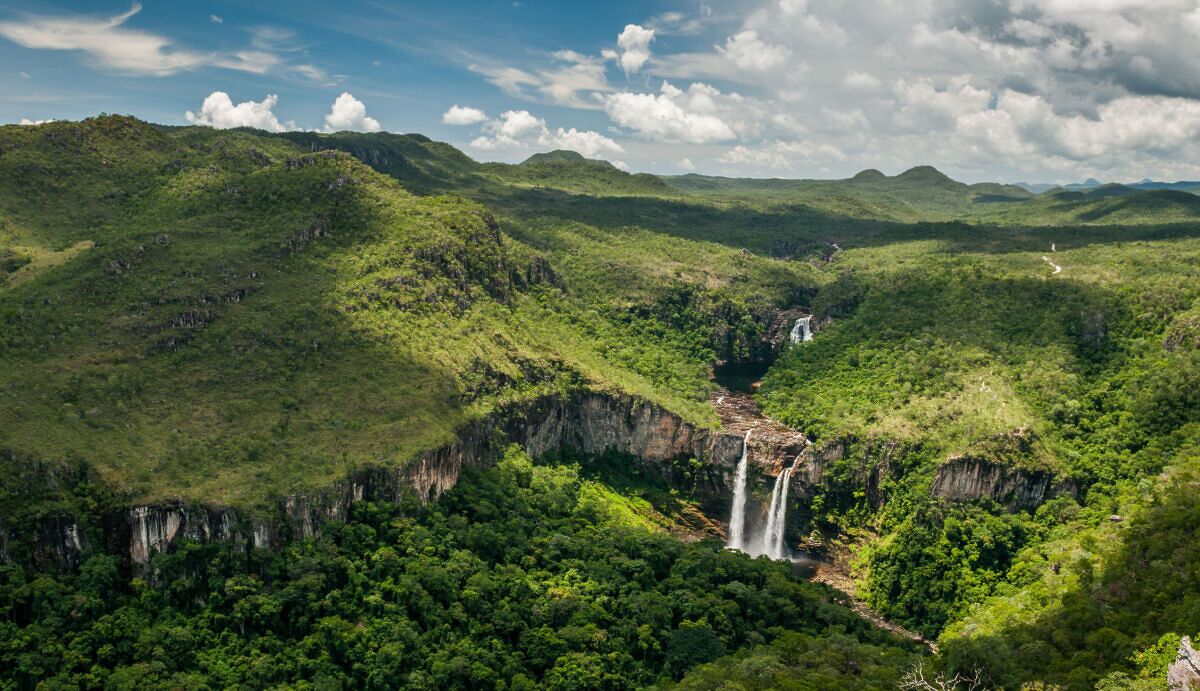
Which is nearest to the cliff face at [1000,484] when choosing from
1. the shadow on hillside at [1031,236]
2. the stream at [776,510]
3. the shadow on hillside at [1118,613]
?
the stream at [776,510]

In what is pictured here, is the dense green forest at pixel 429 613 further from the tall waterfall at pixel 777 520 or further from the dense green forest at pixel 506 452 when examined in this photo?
the tall waterfall at pixel 777 520

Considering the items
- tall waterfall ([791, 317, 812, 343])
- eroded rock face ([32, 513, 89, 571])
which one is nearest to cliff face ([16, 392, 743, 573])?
eroded rock face ([32, 513, 89, 571])

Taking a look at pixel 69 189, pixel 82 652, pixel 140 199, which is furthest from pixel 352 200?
pixel 82 652

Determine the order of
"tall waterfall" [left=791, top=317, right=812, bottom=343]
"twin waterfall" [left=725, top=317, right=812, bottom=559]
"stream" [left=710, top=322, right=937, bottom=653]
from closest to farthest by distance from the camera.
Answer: "stream" [left=710, top=322, right=937, bottom=653]
"twin waterfall" [left=725, top=317, right=812, bottom=559]
"tall waterfall" [left=791, top=317, right=812, bottom=343]

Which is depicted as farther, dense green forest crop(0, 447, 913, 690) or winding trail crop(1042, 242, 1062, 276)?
winding trail crop(1042, 242, 1062, 276)

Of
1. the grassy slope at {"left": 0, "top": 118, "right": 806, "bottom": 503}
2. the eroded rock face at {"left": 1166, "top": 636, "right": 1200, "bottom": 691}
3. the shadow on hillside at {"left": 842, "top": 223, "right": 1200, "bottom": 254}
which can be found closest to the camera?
the eroded rock face at {"left": 1166, "top": 636, "right": 1200, "bottom": 691}

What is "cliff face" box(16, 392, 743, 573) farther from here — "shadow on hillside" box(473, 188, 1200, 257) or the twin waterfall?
"shadow on hillside" box(473, 188, 1200, 257)

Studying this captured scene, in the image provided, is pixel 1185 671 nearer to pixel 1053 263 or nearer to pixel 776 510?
pixel 776 510
